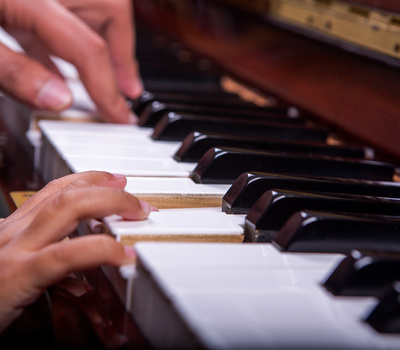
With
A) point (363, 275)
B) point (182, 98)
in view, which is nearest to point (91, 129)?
point (182, 98)

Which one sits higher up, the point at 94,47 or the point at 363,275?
the point at 363,275

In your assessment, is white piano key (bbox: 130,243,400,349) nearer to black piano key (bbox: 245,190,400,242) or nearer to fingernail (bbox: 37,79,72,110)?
black piano key (bbox: 245,190,400,242)

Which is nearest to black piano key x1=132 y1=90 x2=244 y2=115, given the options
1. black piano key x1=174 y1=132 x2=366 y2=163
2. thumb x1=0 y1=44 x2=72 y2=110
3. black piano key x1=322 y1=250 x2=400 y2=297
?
Result: thumb x1=0 y1=44 x2=72 y2=110

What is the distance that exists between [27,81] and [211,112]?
0.45 m

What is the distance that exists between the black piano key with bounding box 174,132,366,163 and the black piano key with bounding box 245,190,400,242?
310 mm

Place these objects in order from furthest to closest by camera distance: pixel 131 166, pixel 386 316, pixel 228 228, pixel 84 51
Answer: pixel 84 51 < pixel 131 166 < pixel 228 228 < pixel 386 316

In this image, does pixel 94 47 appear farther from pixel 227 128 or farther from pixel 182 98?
pixel 227 128

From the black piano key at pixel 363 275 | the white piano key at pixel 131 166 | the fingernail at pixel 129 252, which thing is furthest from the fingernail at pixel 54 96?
the black piano key at pixel 363 275

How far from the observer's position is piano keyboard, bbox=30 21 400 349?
2.17ft

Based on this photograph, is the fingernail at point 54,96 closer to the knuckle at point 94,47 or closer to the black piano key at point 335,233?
the knuckle at point 94,47

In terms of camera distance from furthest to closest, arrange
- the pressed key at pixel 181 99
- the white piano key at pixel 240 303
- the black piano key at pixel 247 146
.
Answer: the pressed key at pixel 181 99, the black piano key at pixel 247 146, the white piano key at pixel 240 303

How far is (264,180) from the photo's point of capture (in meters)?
1.05

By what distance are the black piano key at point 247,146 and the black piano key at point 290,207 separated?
31 centimetres

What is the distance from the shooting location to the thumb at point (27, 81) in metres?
1.45
